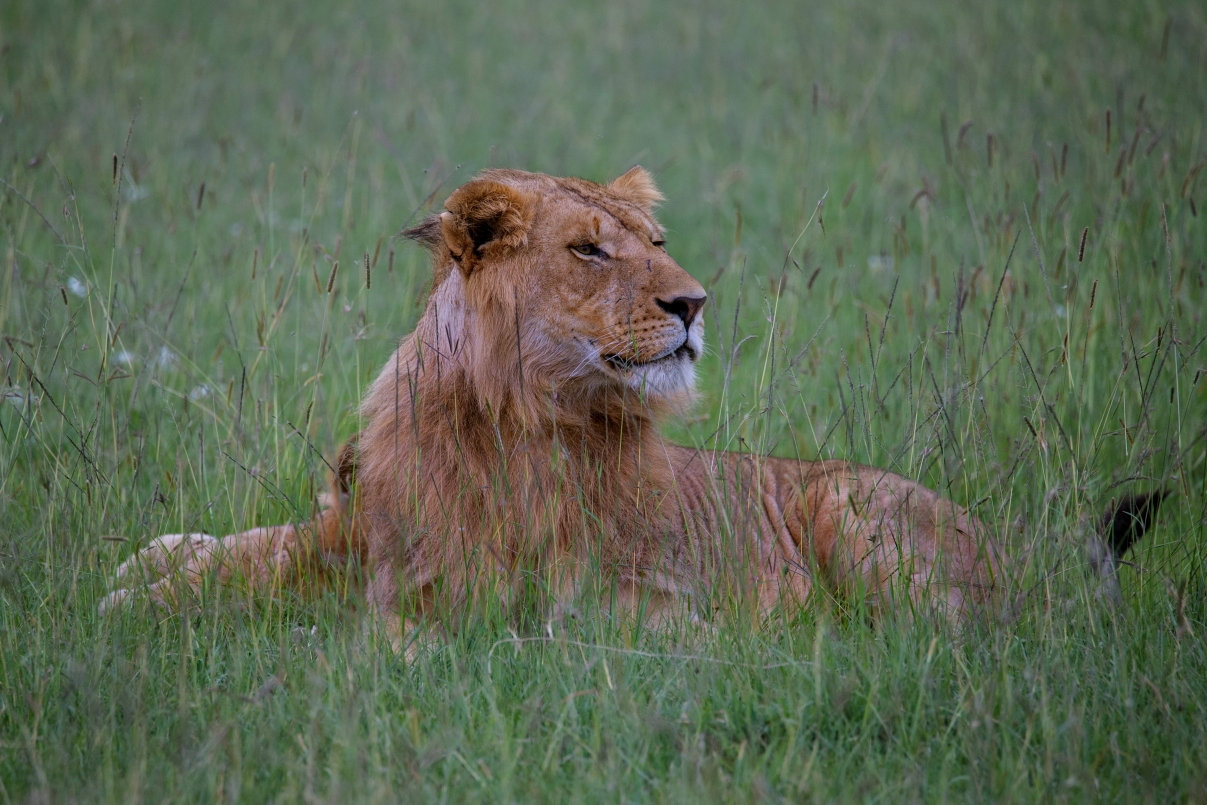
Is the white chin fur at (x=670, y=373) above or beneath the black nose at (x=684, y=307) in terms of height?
beneath

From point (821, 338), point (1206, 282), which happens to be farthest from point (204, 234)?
point (1206, 282)

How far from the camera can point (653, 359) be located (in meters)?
3.42

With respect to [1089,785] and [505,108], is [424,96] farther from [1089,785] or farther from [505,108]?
[1089,785]

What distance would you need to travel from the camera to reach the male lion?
133 inches

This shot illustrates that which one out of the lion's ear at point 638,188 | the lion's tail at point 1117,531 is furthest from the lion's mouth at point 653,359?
the lion's tail at point 1117,531

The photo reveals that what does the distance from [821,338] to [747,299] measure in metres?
0.66

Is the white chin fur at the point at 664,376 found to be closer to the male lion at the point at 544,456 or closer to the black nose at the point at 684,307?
the male lion at the point at 544,456

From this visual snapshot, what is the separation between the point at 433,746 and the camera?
2.40m

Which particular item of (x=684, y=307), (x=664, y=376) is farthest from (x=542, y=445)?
(x=684, y=307)

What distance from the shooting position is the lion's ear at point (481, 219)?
3514mm

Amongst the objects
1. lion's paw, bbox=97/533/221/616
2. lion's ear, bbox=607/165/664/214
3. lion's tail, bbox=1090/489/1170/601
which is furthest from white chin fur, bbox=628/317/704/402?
lion's paw, bbox=97/533/221/616

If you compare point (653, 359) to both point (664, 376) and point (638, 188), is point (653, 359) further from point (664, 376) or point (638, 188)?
A: point (638, 188)

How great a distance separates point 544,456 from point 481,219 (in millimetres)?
799

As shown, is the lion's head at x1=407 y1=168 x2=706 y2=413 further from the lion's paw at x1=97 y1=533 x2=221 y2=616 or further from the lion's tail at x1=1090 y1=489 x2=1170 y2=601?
the lion's tail at x1=1090 y1=489 x2=1170 y2=601
